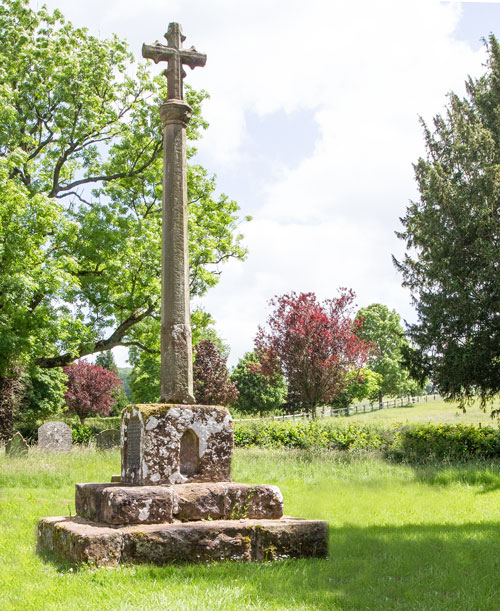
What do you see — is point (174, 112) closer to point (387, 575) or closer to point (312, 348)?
point (387, 575)

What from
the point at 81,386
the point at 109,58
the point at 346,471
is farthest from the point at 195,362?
the point at 346,471

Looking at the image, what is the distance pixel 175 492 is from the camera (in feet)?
20.5

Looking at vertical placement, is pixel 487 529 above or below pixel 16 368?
below

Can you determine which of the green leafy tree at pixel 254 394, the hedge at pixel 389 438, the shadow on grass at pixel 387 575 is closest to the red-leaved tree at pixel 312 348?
the hedge at pixel 389 438

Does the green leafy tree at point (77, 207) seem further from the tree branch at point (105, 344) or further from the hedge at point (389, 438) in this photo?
the hedge at point (389, 438)

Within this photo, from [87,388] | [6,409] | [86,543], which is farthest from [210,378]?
[86,543]

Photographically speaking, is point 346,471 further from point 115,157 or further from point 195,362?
point 195,362

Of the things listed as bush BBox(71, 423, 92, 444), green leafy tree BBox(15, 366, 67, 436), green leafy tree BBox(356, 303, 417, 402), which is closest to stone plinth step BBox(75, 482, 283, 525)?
bush BBox(71, 423, 92, 444)

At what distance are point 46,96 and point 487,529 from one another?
16778mm

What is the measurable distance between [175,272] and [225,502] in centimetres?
273

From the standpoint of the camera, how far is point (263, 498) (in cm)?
667

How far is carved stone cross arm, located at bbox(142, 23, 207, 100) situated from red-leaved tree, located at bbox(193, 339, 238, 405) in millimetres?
27403

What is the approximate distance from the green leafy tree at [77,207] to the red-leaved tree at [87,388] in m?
27.2

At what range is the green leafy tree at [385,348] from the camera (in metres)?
57.1
